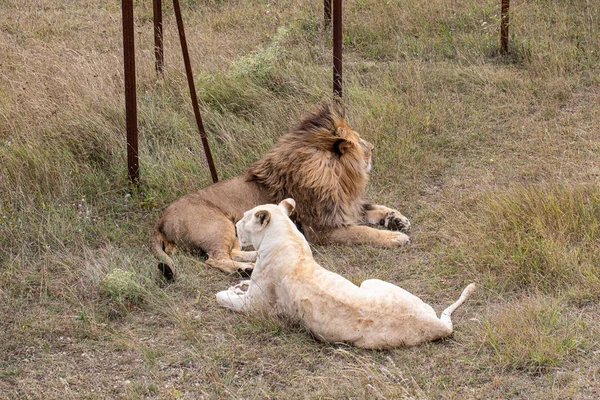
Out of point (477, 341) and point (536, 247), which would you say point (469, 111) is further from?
point (477, 341)

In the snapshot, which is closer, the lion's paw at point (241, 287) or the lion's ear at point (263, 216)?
the lion's ear at point (263, 216)

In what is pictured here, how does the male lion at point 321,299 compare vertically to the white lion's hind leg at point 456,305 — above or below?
above

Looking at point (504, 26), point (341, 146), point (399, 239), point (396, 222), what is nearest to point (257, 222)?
point (399, 239)

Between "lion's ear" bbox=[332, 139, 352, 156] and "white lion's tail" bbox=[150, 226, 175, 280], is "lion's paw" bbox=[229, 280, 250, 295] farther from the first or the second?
"lion's ear" bbox=[332, 139, 352, 156]

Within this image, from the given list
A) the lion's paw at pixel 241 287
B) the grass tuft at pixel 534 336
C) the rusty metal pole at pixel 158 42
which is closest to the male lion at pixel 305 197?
the lion's paw at pixel 241 287

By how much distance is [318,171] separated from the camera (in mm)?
5562

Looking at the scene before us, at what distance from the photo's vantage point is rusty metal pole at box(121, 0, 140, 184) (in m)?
5.86

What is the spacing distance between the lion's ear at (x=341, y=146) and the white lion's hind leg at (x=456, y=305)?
159cm

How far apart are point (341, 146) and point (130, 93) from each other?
170cm

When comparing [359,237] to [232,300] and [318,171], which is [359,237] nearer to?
[318,171]

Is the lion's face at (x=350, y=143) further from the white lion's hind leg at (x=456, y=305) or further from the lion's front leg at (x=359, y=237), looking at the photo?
the white lion's hind leg at (x=456, y=305)

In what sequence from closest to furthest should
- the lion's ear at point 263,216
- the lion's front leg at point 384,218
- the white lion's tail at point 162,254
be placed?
the lion's ear at point 263,216 < the white lion's tail at point 162,254 < the lion's front leg at point 384,218

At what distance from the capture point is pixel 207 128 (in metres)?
7.05

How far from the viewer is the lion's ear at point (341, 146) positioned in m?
5.64
